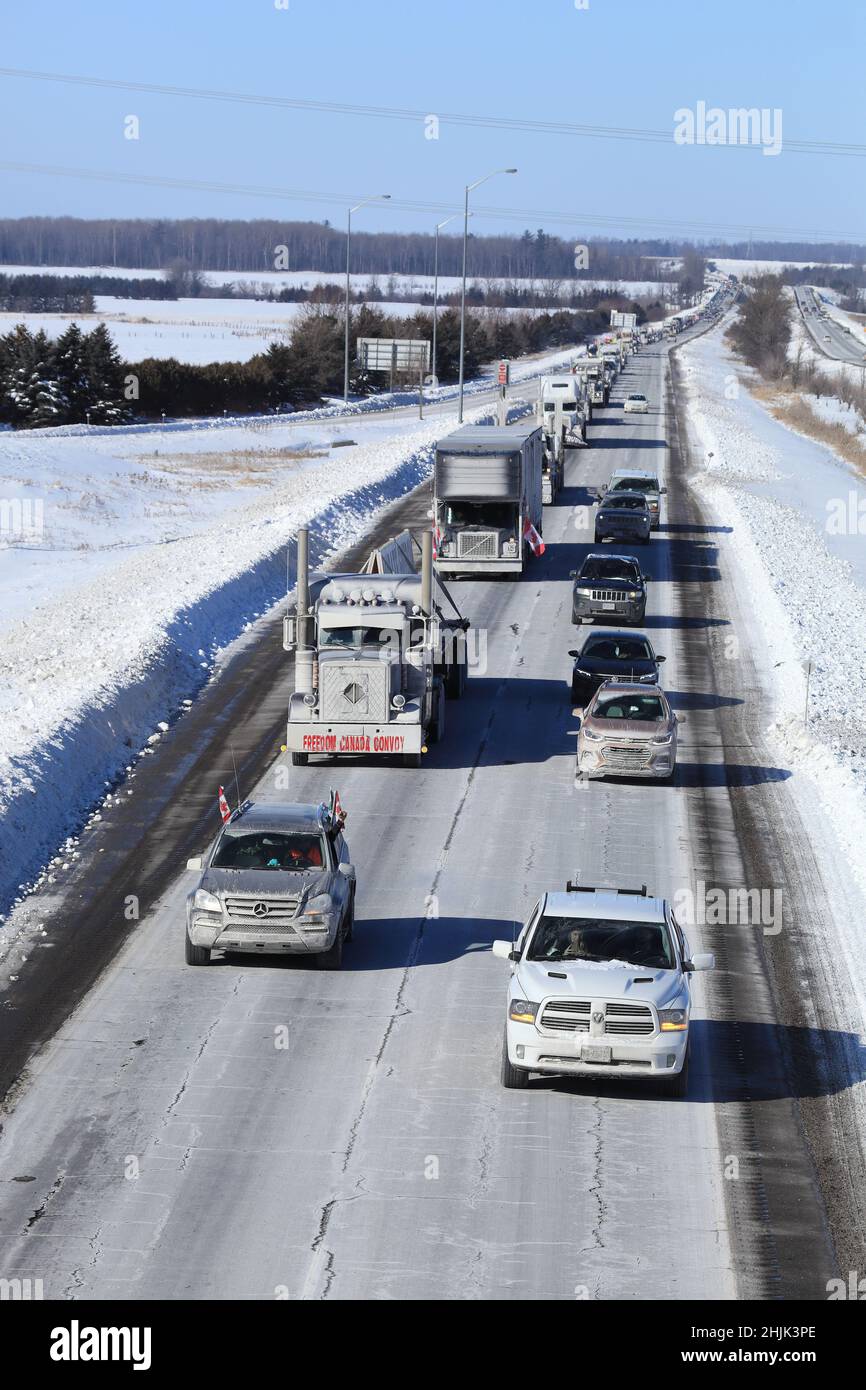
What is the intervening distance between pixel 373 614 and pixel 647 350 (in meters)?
144

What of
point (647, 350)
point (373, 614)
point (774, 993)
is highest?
point (647, 350)

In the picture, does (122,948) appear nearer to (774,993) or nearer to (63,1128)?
(63,1128)

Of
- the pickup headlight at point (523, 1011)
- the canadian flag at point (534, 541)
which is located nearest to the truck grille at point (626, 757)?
the pickup headlight at point (523, 1011)

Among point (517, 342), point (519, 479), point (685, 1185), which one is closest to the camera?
point (685, 1185)

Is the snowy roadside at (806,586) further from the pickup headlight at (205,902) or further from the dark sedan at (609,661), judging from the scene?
the pickup headlight at (205,902)

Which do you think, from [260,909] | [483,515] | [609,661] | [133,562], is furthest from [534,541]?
[260,909]

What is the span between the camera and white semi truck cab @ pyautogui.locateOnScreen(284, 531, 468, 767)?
27547 millimetres

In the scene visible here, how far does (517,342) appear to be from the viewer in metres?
164

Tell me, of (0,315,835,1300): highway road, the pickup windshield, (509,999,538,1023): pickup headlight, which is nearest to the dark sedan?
the pickup windshield

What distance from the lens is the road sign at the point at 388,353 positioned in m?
115

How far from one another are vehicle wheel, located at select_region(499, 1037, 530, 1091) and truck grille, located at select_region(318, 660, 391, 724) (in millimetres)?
12166

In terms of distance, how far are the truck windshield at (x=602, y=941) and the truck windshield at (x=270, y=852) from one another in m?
3.40

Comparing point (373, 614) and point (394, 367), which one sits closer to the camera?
point (373, 614)
